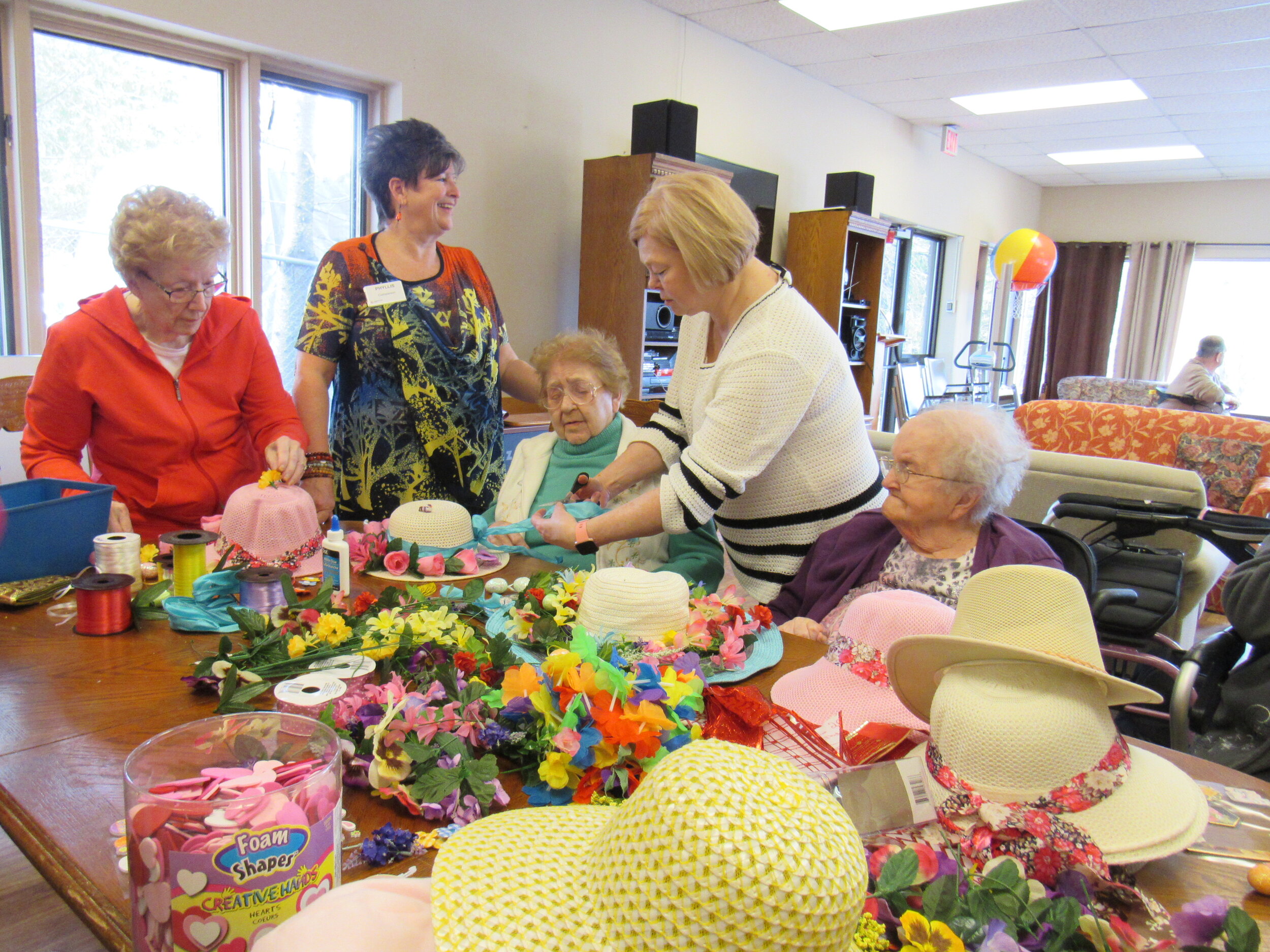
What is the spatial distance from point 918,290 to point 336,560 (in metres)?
9.03

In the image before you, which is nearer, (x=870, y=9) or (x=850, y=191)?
(x=870, y=9)

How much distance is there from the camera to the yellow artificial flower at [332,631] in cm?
133

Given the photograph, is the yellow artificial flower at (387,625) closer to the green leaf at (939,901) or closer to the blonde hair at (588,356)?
the green leaf at (939,901)

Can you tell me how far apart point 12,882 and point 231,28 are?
3371 millimetres

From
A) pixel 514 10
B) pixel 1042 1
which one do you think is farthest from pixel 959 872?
pixel 1042 1

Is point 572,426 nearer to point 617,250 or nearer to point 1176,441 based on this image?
point 617,250

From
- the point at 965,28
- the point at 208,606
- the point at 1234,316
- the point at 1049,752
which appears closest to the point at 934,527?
the point at 1049,752

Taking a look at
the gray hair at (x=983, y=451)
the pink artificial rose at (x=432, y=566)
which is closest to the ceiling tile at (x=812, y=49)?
the gray hair at (x=983, y=451)

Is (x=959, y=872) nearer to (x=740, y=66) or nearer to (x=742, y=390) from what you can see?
(x=742, y=390)

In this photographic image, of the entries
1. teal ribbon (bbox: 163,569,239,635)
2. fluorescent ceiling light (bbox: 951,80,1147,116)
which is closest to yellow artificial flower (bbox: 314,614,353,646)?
teal ribbon (bbox: 163,569,239,635)

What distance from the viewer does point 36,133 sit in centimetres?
318

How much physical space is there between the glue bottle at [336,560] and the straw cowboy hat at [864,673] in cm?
82

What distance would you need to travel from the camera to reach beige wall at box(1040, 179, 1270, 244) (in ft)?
34.7

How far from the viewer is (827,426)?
1943 mm
